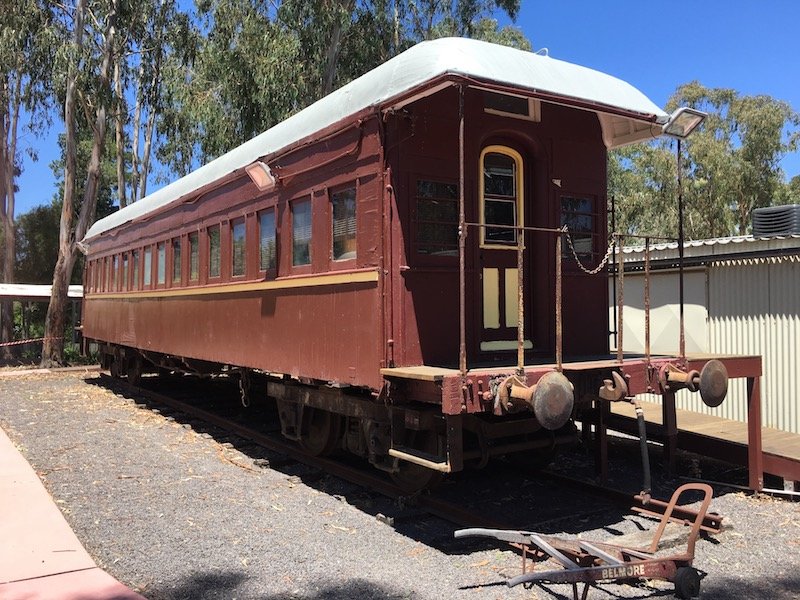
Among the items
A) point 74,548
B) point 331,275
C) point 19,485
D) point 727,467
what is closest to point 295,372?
point 331,275

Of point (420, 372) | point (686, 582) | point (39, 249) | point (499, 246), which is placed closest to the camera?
point (686, 582)

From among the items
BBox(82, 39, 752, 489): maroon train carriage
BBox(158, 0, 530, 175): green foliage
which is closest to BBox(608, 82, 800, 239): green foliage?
BBox(158, 0, 530, 175): green foliage

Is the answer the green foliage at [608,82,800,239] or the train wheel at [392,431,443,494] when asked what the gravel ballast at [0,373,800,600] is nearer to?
the train wheel at [392,431,443,494]

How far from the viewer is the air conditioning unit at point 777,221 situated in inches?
354

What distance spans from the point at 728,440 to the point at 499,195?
3.69m

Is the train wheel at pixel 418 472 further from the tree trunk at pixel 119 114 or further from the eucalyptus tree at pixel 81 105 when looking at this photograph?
the tree trunk at pixel 119 114

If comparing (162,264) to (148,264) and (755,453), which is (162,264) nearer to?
(148,264)

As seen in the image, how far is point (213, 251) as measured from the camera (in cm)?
900

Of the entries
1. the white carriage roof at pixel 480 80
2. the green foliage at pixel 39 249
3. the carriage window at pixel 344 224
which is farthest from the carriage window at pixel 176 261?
the green foliage at pixel 39 249

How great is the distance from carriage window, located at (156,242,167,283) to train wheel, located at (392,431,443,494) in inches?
251

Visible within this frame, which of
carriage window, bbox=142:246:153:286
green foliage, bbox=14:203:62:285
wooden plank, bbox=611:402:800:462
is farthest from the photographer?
green foliage, bbox=14:203:62:285

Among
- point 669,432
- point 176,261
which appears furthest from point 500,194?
point 176,261

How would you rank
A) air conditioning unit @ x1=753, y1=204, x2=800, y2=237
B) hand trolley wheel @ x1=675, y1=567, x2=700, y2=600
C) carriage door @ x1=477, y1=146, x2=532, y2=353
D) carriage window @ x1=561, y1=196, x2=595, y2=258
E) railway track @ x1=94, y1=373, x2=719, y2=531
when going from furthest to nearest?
air conditioning unit @ x1=753, y1=204, x2=800, y2=237 < carriage window @ x1=561, y1=196, x2=595, y2=258 < carriage door @ x1=477, y1=146, x2=532, y2=353 < railway track @ x1=94, y1=373, x2=719, y2=531 < hand trolley wheel @ x1=675, y1=567, x2=700, y2=600

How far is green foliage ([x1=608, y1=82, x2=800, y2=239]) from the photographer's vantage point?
30000 mm
